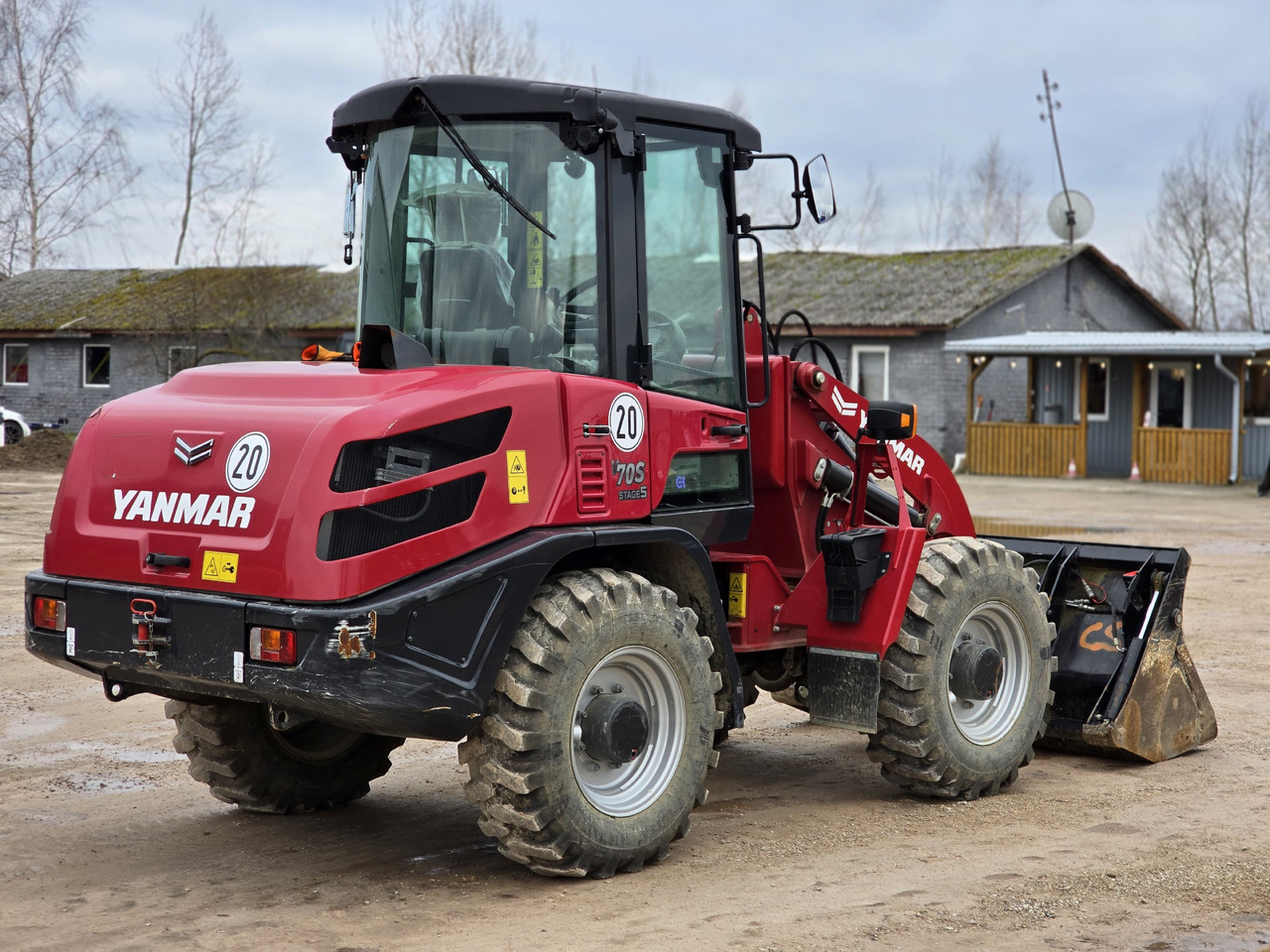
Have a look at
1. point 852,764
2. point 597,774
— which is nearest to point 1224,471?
point 852,764

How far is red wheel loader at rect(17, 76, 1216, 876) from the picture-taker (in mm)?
4723

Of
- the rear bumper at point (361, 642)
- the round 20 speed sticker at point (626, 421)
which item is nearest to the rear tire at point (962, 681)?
the round 20 speed sticker at point (626, 421)

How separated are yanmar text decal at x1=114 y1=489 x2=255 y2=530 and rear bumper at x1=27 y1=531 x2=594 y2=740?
0.79 ft

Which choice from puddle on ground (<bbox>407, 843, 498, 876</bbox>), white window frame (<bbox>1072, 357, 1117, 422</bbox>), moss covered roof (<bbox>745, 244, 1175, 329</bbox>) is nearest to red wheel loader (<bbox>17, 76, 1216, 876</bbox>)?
puddle on ground (<bbox>407, 843, 498, 876</bbox>)

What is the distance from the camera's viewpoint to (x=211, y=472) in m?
4.87

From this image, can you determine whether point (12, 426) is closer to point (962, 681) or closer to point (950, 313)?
point (950, 313)

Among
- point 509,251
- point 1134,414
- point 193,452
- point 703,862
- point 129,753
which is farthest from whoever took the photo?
point 1134,414

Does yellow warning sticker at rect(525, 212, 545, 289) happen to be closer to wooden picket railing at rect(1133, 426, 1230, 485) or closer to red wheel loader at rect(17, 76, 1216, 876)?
red wheel loader at rect(17, 76, 1216, 876)

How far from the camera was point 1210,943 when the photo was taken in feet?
15.4

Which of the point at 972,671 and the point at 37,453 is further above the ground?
the point at 37,453

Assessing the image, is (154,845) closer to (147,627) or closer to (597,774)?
(147,627)

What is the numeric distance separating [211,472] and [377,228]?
1.36 metres

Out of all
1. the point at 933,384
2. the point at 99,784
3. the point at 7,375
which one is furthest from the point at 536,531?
the point at 7,375

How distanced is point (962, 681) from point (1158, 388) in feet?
85.9
